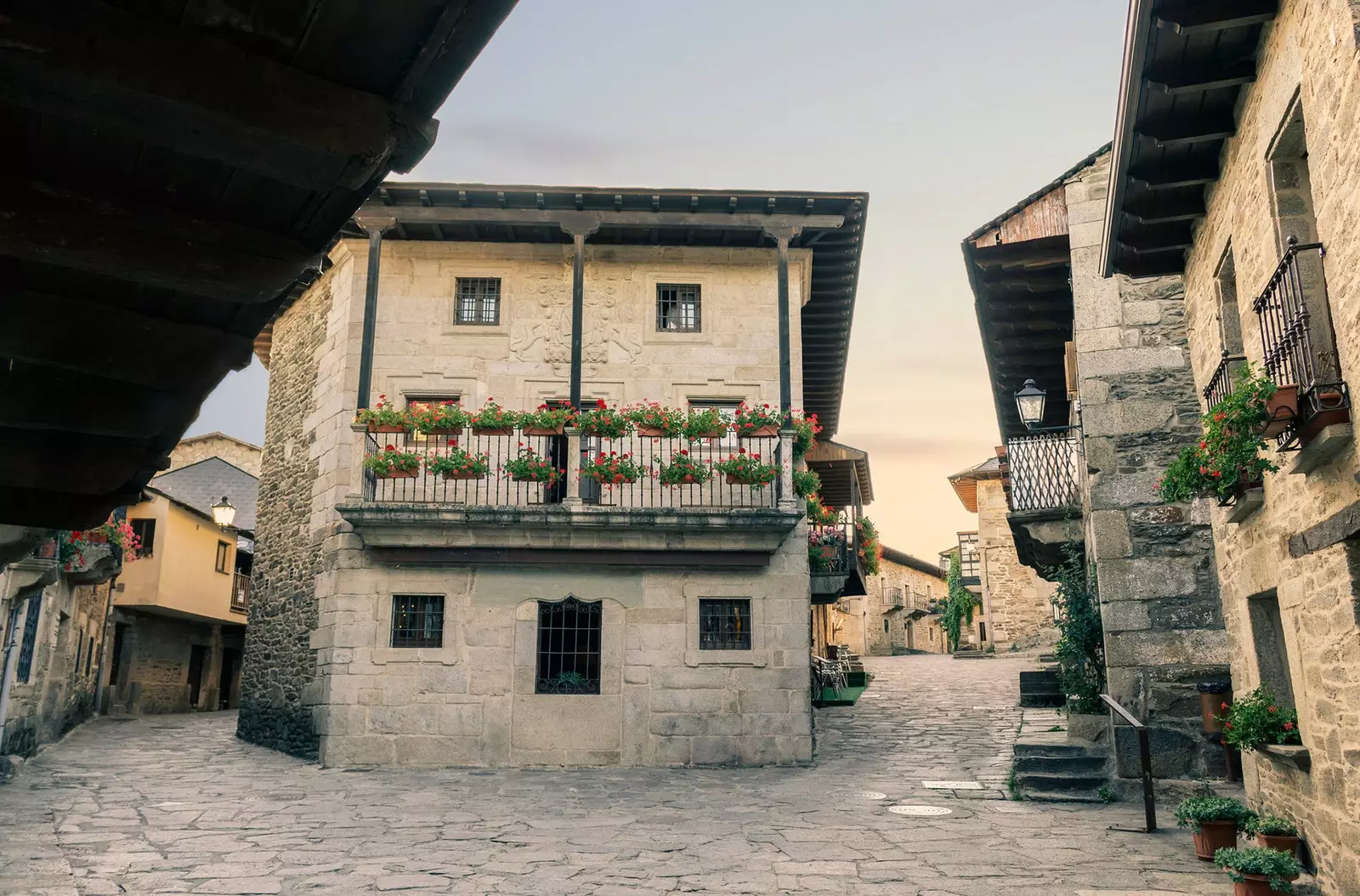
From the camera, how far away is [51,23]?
6.17 ft

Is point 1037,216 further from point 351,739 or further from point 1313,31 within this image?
point 351,739

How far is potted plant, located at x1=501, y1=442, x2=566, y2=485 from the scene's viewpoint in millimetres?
13102

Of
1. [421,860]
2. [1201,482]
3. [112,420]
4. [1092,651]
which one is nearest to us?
[112,420]

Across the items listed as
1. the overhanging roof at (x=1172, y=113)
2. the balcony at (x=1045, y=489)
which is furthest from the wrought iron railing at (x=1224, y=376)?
the balcony at (x=1045, y=489)

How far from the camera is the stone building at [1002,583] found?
31.6 metres

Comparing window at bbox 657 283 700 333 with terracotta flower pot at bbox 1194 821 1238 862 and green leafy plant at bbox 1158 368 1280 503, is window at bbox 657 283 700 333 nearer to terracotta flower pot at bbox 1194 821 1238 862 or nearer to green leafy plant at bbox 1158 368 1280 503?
green leafy plant at bbox 1158 368 1280 503

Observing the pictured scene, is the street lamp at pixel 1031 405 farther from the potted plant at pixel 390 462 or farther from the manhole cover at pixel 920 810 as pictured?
the potted plant at pixel 390 462

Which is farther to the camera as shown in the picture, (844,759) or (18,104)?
(844,759)

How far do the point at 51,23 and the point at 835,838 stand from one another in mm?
7886

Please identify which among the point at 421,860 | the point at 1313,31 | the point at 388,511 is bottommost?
the point at 421,860

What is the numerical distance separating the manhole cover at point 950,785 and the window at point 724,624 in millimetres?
3100

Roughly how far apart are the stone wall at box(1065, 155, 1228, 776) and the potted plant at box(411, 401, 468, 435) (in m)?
7.26

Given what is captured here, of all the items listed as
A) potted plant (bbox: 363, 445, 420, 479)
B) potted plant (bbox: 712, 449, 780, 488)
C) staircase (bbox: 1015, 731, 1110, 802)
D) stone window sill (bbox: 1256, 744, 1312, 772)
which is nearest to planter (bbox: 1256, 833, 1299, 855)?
stone window sill (bbox: 1256, 744, 1312, 772)

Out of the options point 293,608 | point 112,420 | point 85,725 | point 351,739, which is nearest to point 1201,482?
point 112,420
